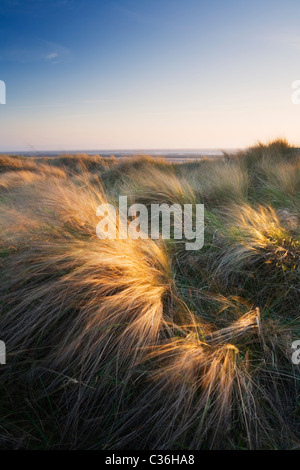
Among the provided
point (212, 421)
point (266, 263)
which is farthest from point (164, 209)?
point (212, 421)

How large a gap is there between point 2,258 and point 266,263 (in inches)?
71.7

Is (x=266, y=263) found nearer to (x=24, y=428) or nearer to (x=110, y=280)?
(x=110, y=280)

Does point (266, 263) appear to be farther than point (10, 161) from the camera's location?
No

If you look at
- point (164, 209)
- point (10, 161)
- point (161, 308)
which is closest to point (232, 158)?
point (164, 209)

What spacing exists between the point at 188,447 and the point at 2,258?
1.48m

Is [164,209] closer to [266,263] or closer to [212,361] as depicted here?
[266,263]

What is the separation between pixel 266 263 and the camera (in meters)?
2.19

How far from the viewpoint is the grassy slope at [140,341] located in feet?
3.99

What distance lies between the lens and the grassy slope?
1.21m

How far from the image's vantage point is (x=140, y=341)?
141cm

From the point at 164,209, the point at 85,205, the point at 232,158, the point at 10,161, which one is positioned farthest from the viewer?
the point at 10,161

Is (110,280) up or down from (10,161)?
down
